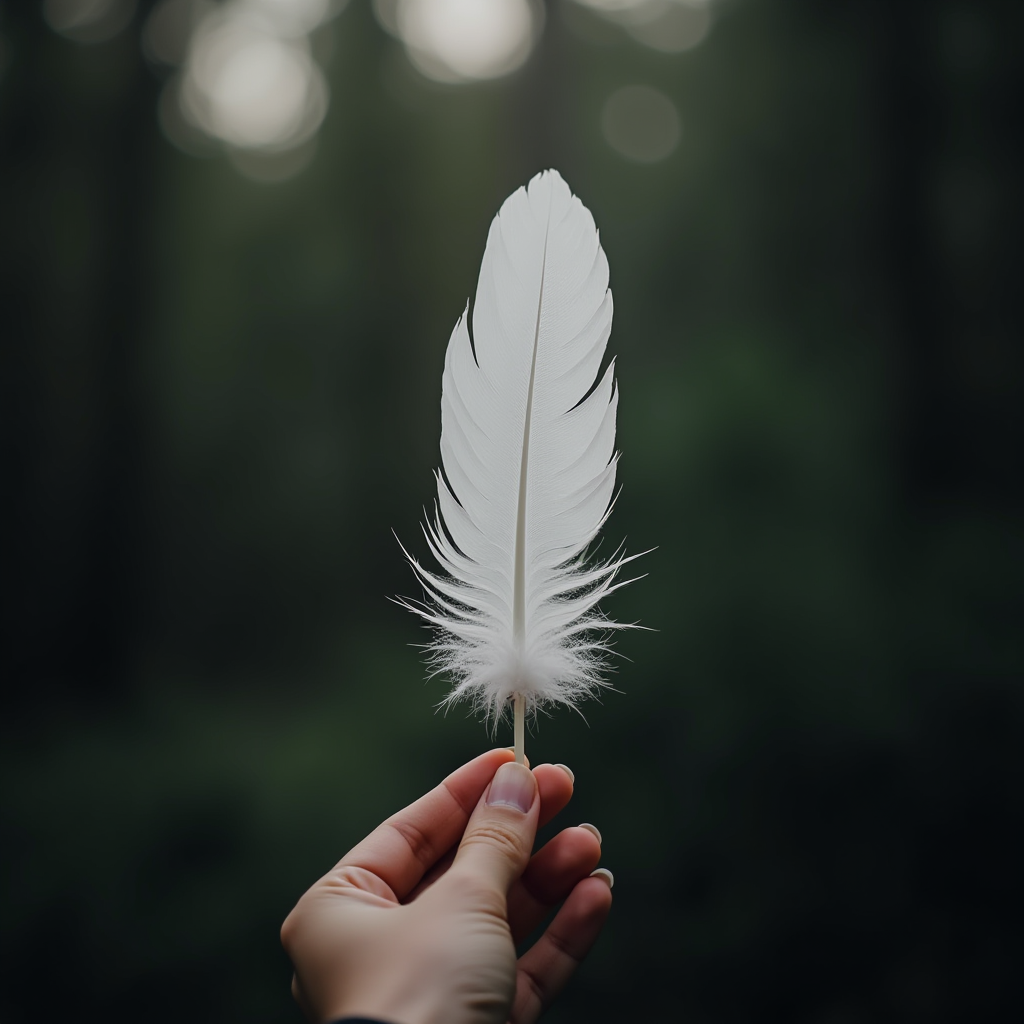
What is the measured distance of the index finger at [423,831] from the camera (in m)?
0.87

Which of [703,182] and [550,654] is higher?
[703,182]

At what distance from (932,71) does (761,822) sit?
6.48ft

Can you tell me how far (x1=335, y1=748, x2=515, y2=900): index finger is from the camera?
0.87m

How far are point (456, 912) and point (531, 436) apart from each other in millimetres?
544

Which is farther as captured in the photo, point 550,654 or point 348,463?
point 348,463

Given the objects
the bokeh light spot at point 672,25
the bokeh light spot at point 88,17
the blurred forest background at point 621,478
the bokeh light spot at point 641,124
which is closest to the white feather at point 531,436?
the blurred forest background at point 621,478

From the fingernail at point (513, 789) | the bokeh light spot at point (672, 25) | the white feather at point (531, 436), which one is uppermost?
the bokeh light spot at point (672, 25)

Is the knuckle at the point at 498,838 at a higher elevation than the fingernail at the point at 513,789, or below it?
below

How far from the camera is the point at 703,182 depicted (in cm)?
201

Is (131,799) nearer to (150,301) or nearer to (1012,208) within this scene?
(150,301)

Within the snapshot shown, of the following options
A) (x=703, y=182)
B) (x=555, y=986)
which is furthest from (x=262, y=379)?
(x=555, y=986)

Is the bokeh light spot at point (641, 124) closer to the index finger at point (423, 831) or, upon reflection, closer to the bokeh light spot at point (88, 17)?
the bokeh light spot at point (88, 17)

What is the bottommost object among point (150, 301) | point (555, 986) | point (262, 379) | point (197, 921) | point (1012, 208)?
point (197, 921)

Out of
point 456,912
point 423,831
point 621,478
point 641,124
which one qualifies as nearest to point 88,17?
point 641,124
